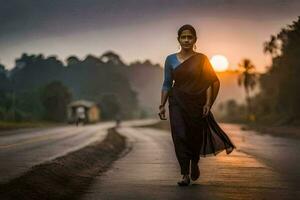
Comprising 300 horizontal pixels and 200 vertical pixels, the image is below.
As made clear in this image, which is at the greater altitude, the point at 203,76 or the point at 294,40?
the point at 294,40

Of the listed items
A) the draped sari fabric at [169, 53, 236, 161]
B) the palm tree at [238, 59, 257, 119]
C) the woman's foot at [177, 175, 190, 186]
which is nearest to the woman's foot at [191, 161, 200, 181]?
the draped sari fabric at [169, 53, 236, 161]

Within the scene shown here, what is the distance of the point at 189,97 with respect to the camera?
9789 millimetres

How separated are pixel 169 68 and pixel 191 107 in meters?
0.66

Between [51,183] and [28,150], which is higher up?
[51,183]

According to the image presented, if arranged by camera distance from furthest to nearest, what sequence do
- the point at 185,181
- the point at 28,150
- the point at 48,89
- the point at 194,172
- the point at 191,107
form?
the point at 48,89
the point at 28,150
the point at 194,172
the point at 191,107
the point at 185,181

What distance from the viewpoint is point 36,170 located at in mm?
11484

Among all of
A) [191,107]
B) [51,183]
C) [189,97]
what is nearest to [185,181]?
[191,107]

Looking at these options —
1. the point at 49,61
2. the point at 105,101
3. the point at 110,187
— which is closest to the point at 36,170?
the point at 110,187

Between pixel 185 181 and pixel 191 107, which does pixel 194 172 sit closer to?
pixel 185 181

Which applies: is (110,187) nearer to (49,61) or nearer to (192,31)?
(192,31)

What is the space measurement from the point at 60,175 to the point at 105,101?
14553 cm

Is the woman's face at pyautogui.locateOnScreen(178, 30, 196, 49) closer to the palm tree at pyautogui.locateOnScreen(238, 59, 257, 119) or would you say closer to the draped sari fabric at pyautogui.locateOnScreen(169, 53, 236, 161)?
the draped sari fabric at pyautogui.locateOnScreen(169, 53, 236, 161)

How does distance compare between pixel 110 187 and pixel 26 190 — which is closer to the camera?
pixel 26 190

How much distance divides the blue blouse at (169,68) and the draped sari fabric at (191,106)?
2.6 inches
